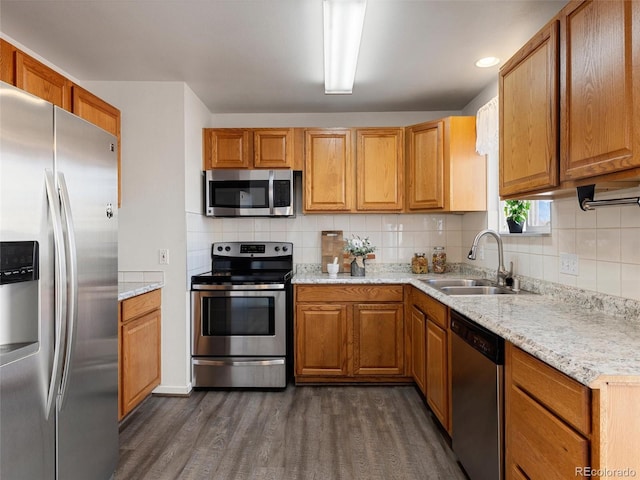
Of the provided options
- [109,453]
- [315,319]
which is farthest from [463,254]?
[109,453]

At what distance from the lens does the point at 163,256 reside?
2955mm

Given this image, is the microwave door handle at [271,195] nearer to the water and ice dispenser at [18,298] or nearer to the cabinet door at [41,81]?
the cabinet door at [41,81]

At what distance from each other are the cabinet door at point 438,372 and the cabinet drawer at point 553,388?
2.70ft

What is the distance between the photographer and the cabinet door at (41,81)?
75.8 inches

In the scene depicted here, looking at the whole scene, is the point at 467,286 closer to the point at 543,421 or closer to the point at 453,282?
the point at 453,282

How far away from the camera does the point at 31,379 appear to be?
4.31 ft

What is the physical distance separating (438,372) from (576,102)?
1.64 metres

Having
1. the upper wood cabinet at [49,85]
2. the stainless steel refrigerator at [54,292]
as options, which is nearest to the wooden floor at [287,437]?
the stainless steel refrigerator at [54,292]

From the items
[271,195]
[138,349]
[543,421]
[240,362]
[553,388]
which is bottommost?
[240,362]

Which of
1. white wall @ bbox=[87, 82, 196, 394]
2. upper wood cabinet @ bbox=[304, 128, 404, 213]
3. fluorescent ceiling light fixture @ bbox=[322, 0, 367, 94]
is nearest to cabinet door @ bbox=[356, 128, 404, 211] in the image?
upper wood cabinet @ bbox=[304, 128, 404, 213]

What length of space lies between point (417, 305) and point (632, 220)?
1.52 m

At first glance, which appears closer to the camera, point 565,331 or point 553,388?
point 553,388

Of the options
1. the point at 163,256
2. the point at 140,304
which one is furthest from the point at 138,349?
the point at 163,256

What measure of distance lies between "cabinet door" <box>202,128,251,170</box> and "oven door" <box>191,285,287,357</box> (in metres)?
1.14
